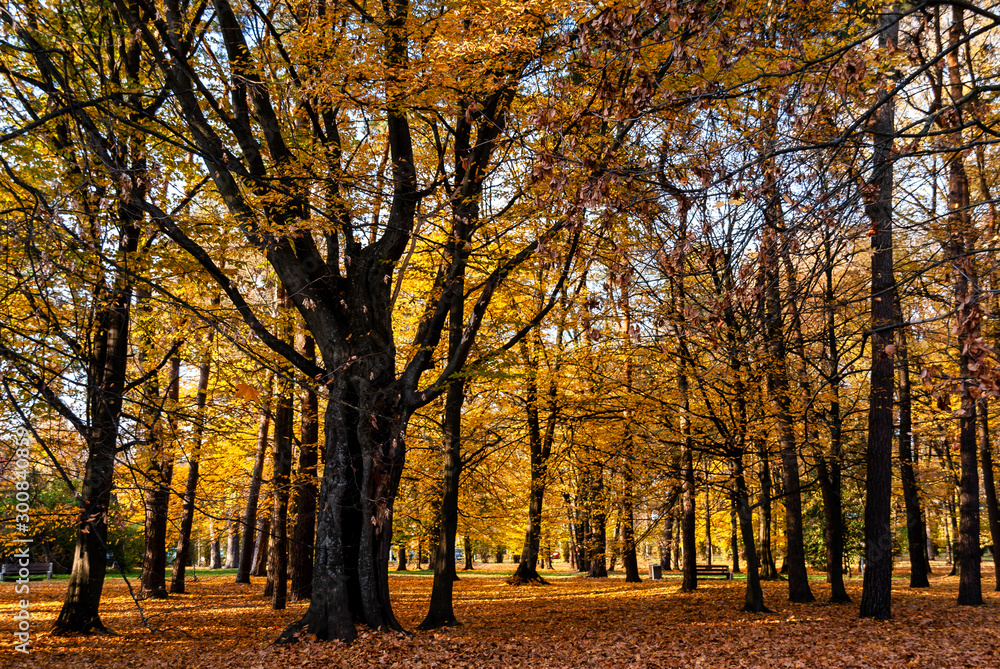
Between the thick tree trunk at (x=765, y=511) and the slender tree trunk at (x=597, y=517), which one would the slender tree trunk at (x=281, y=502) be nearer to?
the slender tree trunk at (x=597, y=517)

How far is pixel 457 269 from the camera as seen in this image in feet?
28.5

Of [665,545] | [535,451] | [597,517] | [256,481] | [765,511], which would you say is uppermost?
[535,451]

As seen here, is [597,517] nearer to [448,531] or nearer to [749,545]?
[749,545]

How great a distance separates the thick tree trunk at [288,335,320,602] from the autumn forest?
0.40 ft

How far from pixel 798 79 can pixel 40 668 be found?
9435mm

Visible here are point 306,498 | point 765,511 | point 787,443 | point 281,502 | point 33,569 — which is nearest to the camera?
point 787,443

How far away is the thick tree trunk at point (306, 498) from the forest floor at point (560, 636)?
54 centimetres

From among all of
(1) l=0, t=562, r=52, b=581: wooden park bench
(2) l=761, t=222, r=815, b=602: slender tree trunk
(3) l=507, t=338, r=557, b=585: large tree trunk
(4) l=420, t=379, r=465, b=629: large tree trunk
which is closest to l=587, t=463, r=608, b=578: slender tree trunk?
(3) l=507, t=338, r=557, b=585: large tree trunk

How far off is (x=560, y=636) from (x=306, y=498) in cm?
626

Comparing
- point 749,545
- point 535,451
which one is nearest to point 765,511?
point 749,545

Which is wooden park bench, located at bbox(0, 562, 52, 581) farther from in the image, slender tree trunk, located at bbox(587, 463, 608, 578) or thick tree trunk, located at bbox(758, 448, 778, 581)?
thick tree trunk, located at bbox(758, 448, 778, 581)

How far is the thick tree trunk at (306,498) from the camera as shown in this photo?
41.4ft

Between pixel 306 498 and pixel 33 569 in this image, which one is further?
pixel 33 569

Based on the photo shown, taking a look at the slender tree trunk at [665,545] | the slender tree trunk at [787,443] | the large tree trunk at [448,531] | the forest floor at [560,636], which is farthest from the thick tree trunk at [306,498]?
the slender tree trunk at [665,545]
